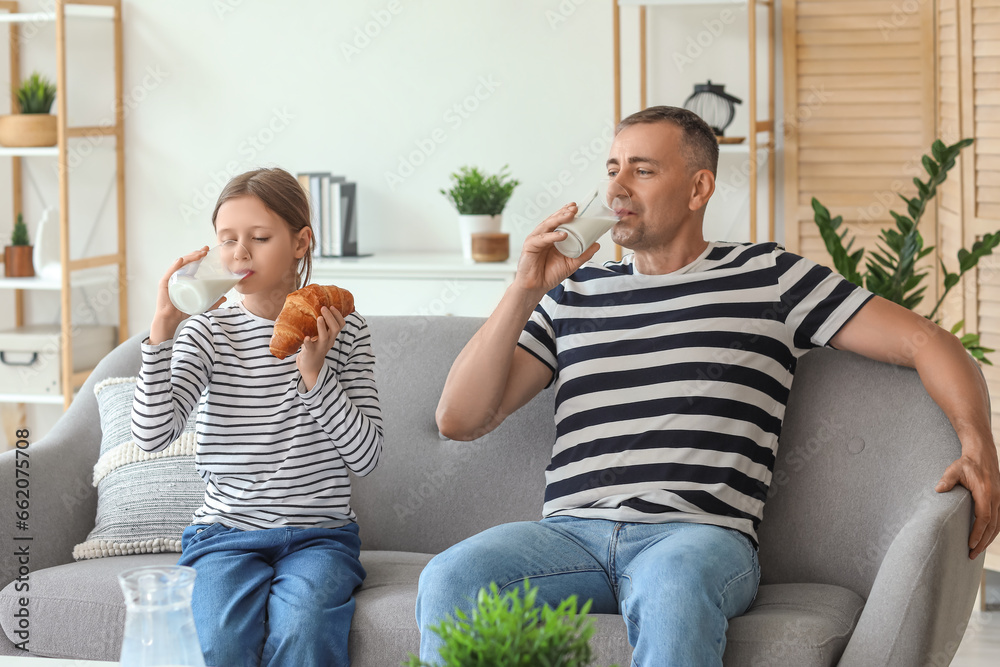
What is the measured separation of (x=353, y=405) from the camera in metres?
1.66

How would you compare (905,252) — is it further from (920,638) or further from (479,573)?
(479,573)

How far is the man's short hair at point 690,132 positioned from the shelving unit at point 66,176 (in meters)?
2.38

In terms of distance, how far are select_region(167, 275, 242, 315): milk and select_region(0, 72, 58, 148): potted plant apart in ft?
7.81

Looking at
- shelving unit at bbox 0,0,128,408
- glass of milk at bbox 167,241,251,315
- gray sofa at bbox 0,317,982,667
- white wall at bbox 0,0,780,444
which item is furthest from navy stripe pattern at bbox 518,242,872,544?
shelving unit at bbox 0,0,128,408

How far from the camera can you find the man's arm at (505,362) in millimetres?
1684

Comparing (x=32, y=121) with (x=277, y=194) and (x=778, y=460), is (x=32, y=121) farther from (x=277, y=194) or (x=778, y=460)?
(x=778, y=460)

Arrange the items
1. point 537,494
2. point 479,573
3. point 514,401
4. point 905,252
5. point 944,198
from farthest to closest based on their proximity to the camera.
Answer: point 944,198, point 905,252, point 537,494, point 514,401, point 479,573

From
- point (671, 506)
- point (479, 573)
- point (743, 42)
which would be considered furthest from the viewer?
point (743, 42)

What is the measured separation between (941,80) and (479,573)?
241cm

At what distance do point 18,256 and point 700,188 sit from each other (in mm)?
2738

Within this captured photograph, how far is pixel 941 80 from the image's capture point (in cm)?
311

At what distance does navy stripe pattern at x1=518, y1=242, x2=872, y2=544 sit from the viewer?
165cm

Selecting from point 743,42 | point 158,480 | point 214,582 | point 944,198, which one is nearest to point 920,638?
point 214,582

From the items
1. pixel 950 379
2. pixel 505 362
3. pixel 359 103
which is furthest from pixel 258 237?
pixel 359 103
